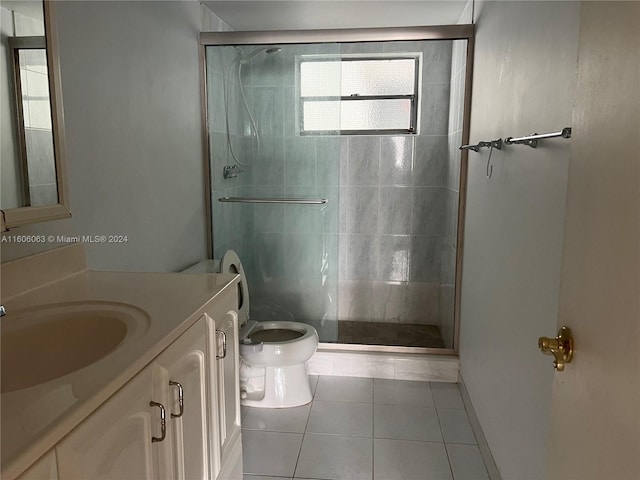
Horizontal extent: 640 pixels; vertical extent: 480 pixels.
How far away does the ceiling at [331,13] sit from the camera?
9.32 ft

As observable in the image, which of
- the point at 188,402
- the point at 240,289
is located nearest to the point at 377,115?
the point at 240,289

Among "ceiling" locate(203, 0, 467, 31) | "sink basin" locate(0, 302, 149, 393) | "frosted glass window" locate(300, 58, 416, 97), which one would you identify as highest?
"ceiling" locate(203, 0, 467, 31)

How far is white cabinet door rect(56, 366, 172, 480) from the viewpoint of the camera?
0.79 metres

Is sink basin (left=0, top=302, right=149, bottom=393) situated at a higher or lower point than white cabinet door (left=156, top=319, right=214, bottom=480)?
higher

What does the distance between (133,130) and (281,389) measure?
58.7 inches

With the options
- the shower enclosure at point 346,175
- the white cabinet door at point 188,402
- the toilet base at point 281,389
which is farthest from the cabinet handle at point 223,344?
the shower enclosure at point 346,175

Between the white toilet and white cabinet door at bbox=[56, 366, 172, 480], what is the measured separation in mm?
1427

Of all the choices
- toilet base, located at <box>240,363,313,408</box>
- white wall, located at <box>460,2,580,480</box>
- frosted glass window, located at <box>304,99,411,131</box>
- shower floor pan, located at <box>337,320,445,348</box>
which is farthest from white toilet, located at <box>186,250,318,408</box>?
frosted glass window, located at <box>304,99,411,131</box>

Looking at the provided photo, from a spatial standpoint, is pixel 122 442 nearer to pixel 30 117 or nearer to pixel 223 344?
pixel 223 344

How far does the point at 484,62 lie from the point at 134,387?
2.22 meters

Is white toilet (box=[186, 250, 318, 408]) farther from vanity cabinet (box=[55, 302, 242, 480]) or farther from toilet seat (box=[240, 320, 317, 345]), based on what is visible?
vanity cabinet (box=[55, 302, 242, 480])

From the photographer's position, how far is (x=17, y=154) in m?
1.30

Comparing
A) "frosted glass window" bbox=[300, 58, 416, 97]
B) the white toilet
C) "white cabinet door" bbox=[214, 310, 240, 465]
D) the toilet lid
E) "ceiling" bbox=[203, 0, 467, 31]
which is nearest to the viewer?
"white cabinet door" bbox=[214, 310, 240, 465]

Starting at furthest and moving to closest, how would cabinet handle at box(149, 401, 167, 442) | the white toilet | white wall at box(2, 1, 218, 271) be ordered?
the white toilet < white wall at box(2, 1, 218, 271) < cabinet handle at box(149, 401, 167, 442)
